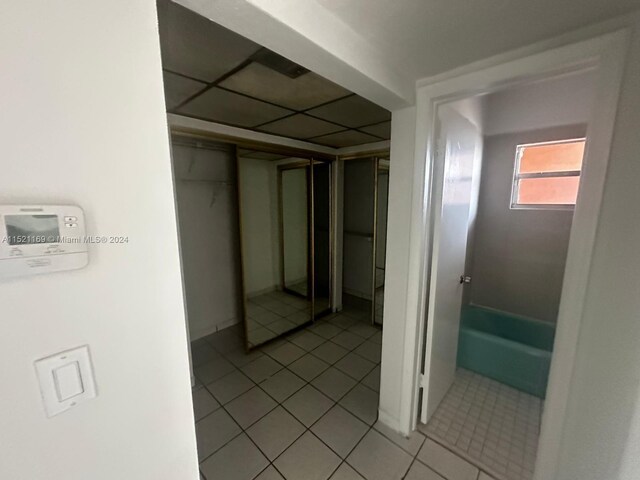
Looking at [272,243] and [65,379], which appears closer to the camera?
[65,379]

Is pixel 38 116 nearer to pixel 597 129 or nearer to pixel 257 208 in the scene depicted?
pixel 597 129

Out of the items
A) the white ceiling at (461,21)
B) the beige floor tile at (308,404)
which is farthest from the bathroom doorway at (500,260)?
the beige floor tile at (308,404)

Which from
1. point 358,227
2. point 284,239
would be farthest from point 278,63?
point 284,239

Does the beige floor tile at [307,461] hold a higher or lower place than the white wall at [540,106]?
lower

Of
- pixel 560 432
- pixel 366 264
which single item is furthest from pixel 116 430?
pixel 366 264

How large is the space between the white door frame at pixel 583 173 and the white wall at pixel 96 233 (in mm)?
1271

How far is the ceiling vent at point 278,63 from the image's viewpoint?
1139mm

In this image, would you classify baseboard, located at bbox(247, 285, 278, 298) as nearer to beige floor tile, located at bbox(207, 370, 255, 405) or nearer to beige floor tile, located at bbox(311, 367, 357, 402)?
beige floor tile, located at bbox(207, 370, 255, 405)

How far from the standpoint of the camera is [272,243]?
383cm

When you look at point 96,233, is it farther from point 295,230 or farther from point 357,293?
point 357,293

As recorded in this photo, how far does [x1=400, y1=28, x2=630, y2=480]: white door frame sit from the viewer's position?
0.94m

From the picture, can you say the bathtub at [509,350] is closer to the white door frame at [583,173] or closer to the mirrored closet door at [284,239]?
the white door frame at [583,173]

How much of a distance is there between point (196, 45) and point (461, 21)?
3.47ft

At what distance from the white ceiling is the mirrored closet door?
6.96 ft
